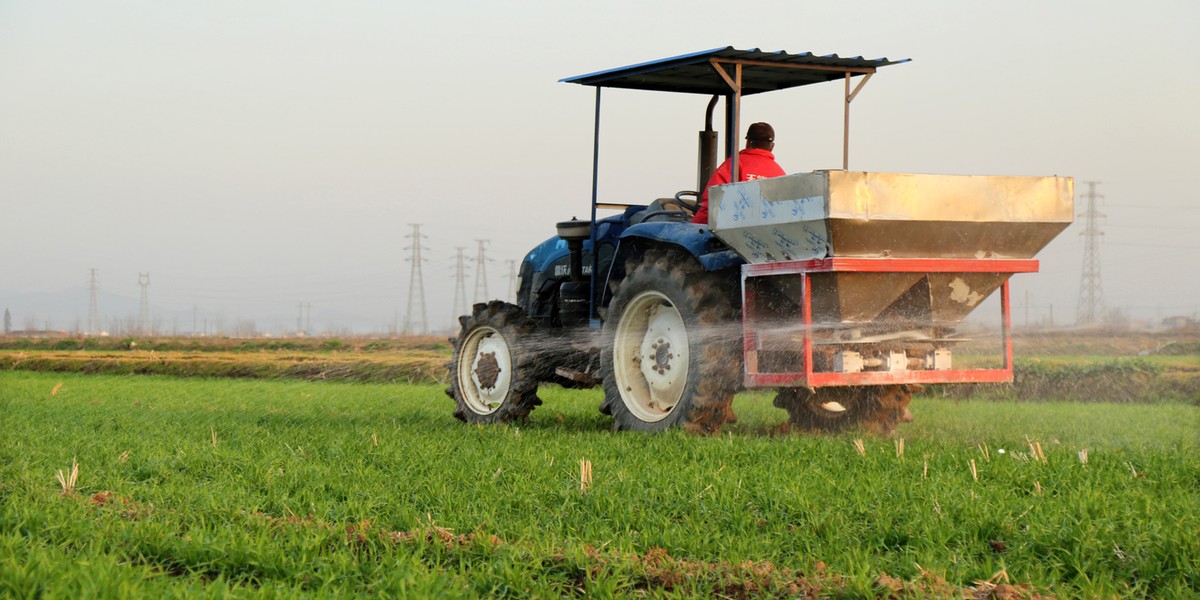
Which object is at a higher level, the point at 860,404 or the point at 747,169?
the point at 747,169

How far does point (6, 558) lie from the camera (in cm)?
420

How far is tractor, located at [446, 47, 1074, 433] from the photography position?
774cm

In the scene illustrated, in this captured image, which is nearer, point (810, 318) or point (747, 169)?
point (810, 318)

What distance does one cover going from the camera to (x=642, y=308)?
30.0 ft

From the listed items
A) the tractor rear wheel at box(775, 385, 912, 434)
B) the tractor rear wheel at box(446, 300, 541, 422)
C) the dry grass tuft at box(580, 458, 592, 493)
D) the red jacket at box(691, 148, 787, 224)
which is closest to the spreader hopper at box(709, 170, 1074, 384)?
the red jacket at box(691, 148, 787, 224)

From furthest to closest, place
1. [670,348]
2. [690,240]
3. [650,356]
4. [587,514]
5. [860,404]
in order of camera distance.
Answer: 1. [860,404]
2. [650,356]
3. [670,348]
4. [690,240]
5. [587,514]

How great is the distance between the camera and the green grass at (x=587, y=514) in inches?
165

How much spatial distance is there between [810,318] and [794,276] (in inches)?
16.0

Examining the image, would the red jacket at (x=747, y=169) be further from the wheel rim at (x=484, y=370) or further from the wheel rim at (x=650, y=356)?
the wheel rim at (x=484, y=370)

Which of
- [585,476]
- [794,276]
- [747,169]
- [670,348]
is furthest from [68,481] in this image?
[747,169]

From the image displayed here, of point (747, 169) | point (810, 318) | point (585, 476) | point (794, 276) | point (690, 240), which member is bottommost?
point (585, 476)

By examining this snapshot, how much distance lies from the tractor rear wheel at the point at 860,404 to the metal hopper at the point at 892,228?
1.03 metres

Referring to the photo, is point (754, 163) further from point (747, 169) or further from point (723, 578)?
point (723, 578)

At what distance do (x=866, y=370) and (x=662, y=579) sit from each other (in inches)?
168
